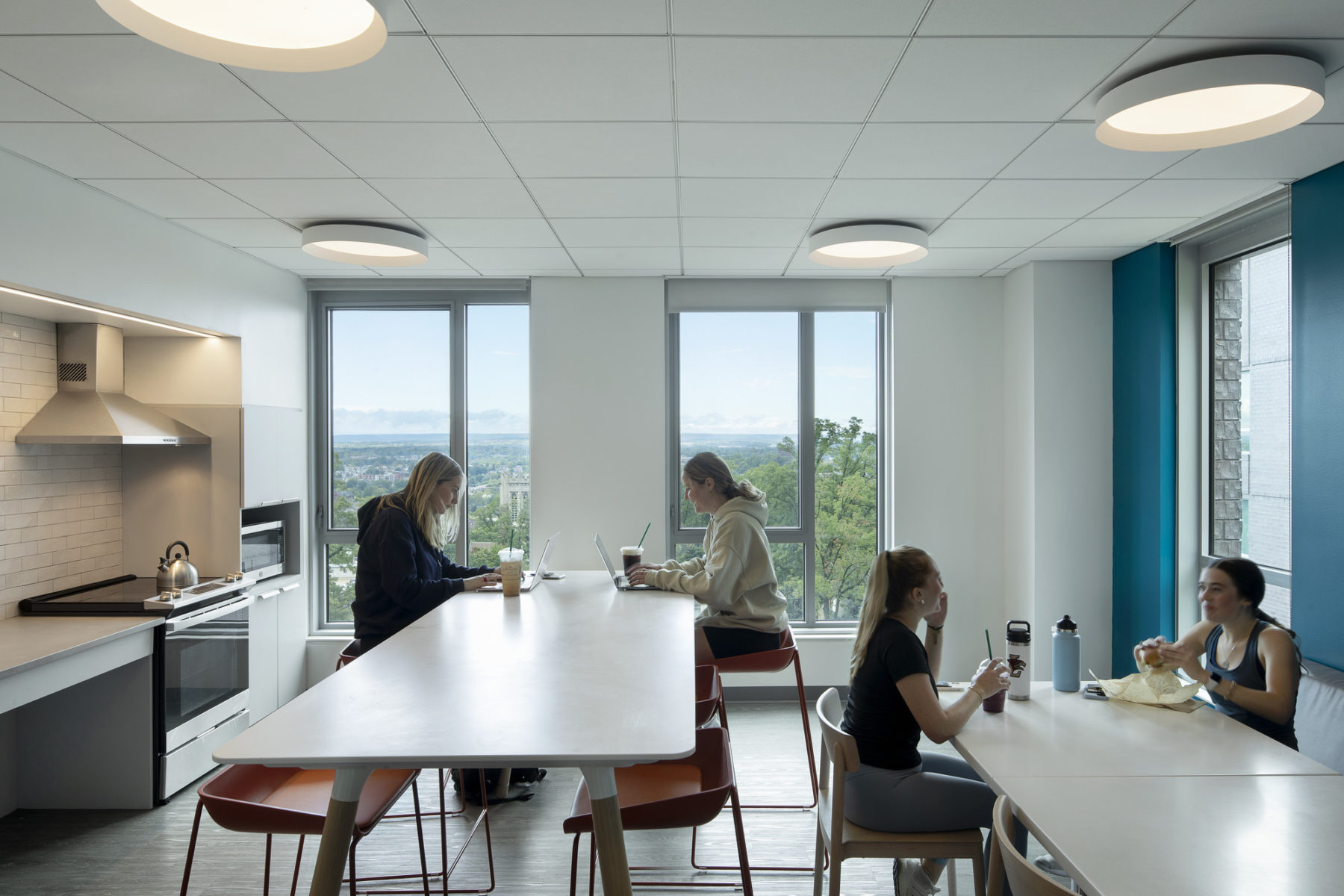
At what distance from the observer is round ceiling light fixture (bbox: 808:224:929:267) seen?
3744 mm

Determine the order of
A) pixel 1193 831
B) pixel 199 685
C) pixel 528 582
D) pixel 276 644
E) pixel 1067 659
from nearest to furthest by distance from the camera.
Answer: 1. pixel 1193 831
2. pixel 1067 659
3. pixel 528 582
4. pixel 199 685
5. pixel 276 644

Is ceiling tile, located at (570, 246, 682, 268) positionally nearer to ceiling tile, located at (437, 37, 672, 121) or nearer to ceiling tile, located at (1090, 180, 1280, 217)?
ceiling tile, located at (437, 37, 672, 121)

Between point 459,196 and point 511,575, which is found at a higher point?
point 459,196

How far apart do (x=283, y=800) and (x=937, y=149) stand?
2.93m

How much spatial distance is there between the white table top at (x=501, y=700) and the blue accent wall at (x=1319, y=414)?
8.00 feet

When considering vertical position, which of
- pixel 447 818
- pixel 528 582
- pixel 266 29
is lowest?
pixel 447 818

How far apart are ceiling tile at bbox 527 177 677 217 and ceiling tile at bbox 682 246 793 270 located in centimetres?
73

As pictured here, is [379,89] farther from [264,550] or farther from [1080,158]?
[264,550]

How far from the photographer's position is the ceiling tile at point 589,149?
2.64m

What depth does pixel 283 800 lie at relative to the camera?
86.6 inches

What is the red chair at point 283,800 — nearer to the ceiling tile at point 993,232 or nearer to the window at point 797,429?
the window at point 797,429

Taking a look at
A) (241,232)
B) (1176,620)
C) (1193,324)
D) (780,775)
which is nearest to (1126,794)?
(780,775)

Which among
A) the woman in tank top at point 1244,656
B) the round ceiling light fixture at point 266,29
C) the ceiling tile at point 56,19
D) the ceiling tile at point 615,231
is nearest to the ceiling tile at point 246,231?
the ceiling tile at point 615,231

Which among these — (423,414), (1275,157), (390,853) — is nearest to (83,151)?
(423,414)
